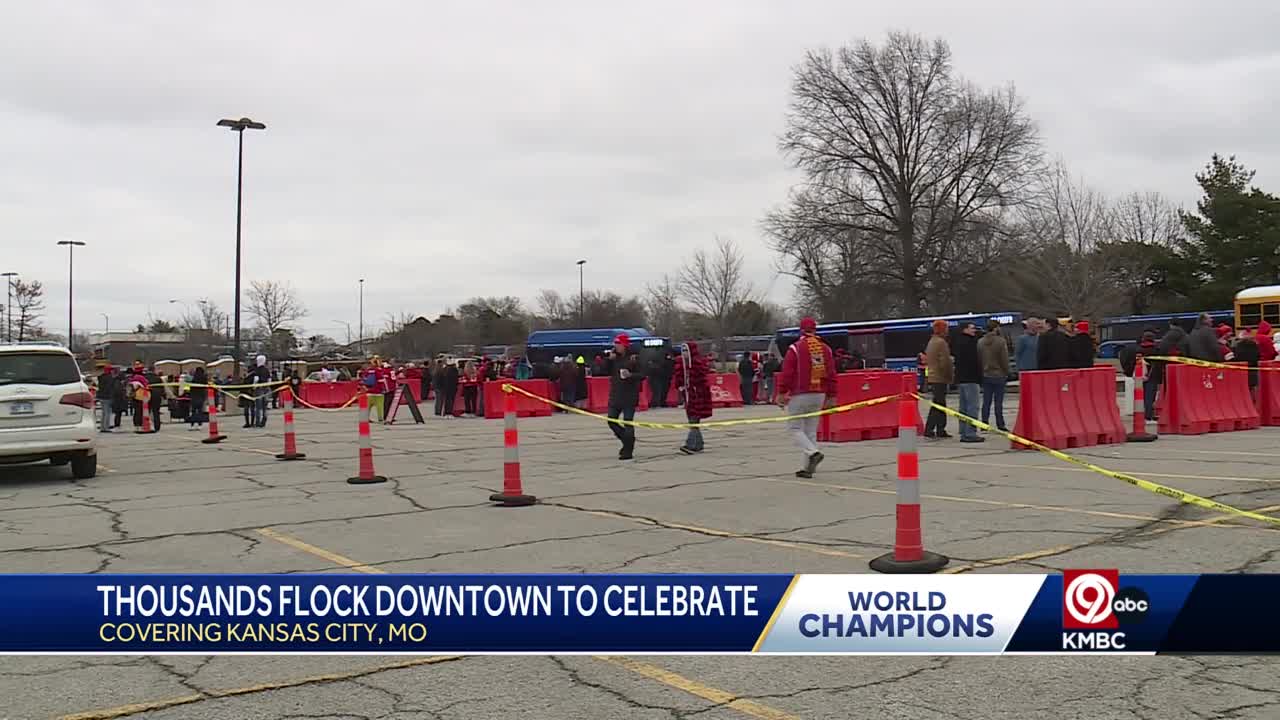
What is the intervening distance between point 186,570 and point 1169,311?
2202 inches

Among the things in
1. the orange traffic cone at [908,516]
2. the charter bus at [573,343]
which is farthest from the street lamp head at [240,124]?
the orange traffic cone at [908,516]

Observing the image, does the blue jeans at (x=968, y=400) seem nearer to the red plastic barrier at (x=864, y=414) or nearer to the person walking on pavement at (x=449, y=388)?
the red plastic barrier at (x=864, y=414)

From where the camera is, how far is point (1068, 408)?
49.8 feet

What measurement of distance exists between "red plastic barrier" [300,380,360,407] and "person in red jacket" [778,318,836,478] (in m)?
28.7

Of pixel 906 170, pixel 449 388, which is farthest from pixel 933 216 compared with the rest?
pixel 449 388

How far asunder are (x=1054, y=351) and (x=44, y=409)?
14038 mm

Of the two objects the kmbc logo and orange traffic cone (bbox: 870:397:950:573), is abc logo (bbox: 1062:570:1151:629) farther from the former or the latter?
orange traffic cone (bbox: 870:397:950:573)

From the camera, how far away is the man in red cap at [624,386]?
15047 millimetres

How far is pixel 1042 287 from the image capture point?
157 ft

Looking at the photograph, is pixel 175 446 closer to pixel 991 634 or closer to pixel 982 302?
pixel 991 634

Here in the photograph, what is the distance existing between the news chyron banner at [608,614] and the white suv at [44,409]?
11008 mm

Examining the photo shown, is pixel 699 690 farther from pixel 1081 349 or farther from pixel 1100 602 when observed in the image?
pixel 1081 349

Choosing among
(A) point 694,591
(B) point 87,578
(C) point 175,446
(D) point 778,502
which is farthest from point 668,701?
(C) point 175,446

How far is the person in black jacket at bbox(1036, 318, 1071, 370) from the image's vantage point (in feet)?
52.5
